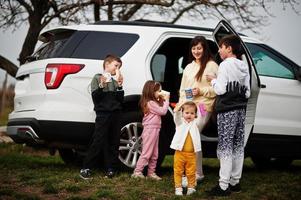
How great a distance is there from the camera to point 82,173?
6.38 meters

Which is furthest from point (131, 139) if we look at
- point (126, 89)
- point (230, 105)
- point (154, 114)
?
point (230, 105)

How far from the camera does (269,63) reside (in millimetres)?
7379

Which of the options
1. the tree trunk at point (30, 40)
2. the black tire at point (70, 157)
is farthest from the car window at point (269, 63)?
the tree trunk at point (30, 40)

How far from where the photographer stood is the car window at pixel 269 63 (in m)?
7.33

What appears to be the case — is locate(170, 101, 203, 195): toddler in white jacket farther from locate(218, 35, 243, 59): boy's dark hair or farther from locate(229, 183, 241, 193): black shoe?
locate(218, 35, 243, 59): boy's dark hair

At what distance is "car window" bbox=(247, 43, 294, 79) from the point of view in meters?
7.33

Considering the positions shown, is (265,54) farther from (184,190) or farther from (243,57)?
(184,190)

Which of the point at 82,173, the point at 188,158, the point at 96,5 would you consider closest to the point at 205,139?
the point at 188,158

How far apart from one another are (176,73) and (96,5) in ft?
25.2

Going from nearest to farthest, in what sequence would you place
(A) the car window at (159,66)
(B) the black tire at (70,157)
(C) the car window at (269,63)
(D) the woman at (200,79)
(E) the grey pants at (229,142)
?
(E) the grey pants at (229,142) < (D) the woman at (200,79) < (C) the car window at (269,63) < (A) the car window at (159,66) < (B) the black tire at (70,157)

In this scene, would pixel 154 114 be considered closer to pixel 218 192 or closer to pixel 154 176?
pixel 154 176

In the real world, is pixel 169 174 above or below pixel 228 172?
below

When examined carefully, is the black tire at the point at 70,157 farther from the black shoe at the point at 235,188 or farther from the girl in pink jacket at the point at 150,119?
the black shoe at the point at 235,188

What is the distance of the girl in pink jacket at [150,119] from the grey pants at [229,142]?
3.43ft
